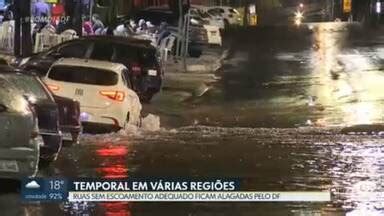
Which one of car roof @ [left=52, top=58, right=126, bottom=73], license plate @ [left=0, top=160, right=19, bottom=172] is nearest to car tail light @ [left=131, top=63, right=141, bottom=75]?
car roof @ [left=52, top=58, right=126, bottom=73]

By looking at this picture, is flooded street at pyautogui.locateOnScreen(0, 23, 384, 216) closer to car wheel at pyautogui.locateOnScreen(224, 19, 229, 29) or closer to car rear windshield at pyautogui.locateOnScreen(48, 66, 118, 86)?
car rear windshield at pyautogui.locateOnScreen(48, 66, 118, 86)

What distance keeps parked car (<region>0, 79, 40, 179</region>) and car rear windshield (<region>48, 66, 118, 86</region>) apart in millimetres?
7262

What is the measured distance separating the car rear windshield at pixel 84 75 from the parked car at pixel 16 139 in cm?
726

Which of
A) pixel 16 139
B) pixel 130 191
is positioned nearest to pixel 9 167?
pixel 16 139

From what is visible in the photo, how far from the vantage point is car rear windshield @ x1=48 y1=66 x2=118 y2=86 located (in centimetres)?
1727

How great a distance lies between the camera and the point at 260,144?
16484mm

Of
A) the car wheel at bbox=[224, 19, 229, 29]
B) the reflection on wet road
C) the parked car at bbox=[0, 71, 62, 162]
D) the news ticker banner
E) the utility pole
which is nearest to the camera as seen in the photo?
the news ticker banner

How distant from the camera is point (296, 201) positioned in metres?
10.1

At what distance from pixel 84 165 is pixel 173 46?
2265cm

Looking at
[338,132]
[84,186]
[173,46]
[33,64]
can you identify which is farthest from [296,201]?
[173,46]

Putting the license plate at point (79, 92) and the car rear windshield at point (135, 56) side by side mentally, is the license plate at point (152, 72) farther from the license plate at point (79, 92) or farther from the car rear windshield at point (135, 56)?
the license plate at point (79, 92)

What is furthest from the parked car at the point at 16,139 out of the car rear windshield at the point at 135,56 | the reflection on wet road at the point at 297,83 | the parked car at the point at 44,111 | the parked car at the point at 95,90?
the car rear windshield at the point at 135,56

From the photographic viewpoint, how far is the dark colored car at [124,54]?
22.6 meters

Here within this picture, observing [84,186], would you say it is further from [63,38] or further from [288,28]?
[288,28]
